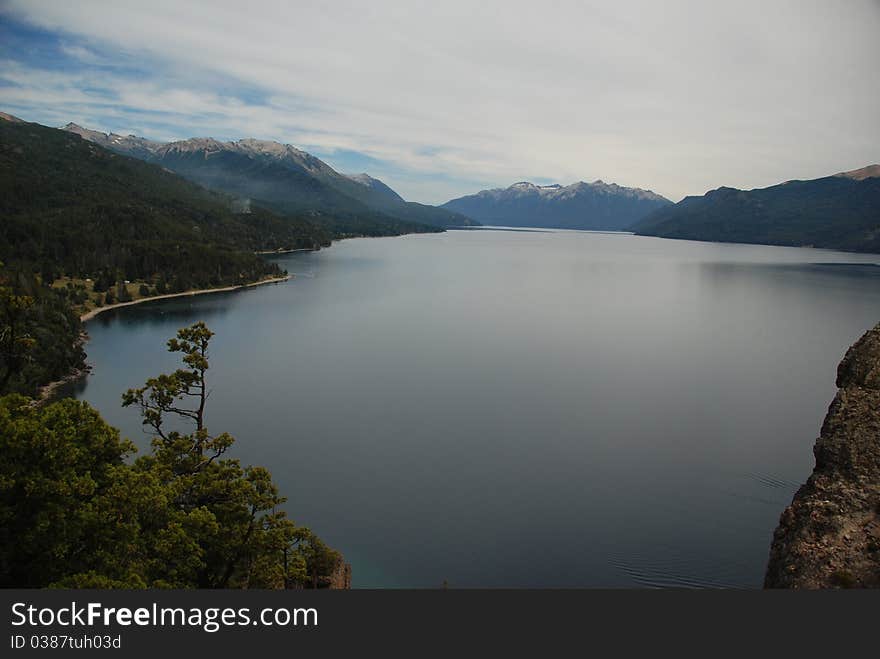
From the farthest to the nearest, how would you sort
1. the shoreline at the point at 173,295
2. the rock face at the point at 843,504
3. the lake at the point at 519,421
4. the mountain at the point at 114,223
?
the mountain at the point at 114,223 → the shoreline at the point at 173,295 → the lake at the point at 519,421 → the rock face at the point at 843,504

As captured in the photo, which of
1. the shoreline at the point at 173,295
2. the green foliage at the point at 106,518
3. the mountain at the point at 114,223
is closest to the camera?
the green foliage at the point at 106,518

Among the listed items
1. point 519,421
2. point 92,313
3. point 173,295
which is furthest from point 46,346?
point 173,295

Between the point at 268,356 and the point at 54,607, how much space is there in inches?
1543

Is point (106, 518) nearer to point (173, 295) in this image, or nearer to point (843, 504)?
point (843, 504)

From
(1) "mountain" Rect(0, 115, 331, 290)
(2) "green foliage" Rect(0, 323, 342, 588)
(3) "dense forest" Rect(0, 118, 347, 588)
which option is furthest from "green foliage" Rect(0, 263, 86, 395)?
(1) "mountain" Rect(0, 115, 331, 290)

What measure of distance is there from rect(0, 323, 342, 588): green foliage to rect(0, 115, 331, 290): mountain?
66.5 meters

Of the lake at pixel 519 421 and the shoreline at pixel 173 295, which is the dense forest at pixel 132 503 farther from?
the shoreline at pixel 173 295

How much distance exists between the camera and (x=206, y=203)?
168m

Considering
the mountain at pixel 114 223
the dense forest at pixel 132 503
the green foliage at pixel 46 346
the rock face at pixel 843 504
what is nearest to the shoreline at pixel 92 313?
the green foliage at pixel 46 346

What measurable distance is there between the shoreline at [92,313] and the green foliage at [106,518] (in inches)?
1069

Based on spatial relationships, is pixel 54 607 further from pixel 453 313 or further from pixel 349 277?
pixel 349 277

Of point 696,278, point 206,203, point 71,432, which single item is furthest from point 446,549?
point 206,203

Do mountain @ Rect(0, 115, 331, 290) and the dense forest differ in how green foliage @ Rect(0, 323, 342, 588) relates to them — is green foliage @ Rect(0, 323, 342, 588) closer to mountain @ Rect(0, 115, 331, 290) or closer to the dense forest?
the dense forest

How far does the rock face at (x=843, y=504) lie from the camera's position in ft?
34.9
